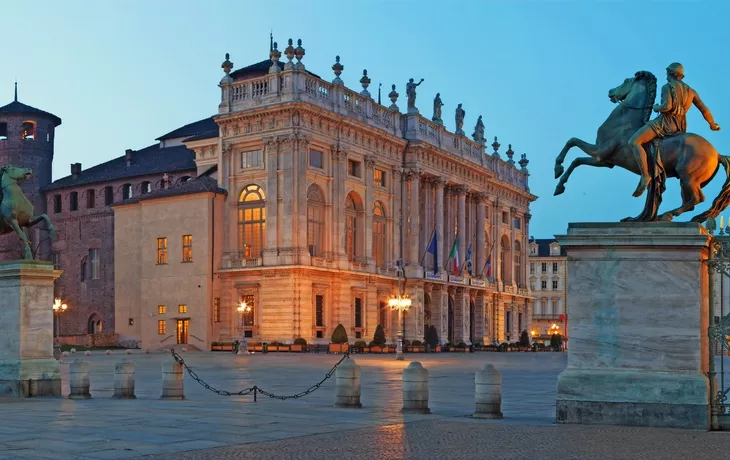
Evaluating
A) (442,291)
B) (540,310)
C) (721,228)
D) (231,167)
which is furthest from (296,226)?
(540,310)

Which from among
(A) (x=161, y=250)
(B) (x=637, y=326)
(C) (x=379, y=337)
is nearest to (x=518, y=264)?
(C) (x=379, y=337)

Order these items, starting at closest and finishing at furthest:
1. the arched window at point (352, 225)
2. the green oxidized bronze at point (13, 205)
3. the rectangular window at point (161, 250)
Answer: the green oxidized bronze at point (13, 205) → the rectangular window at point (161, 250) → the arched window at point (352, 225)

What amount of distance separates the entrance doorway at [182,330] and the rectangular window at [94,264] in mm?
15327

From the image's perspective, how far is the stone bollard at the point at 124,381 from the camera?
2234 cm

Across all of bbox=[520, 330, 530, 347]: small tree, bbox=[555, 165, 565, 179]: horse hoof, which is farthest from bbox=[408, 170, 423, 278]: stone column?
bbox=[555, 165, 565, 179]: horse hoof

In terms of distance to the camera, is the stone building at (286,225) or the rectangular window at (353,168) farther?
the rectangular window at (353,168)

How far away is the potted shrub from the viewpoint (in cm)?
6706

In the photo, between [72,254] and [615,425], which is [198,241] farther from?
[615,425]

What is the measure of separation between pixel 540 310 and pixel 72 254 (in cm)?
9318

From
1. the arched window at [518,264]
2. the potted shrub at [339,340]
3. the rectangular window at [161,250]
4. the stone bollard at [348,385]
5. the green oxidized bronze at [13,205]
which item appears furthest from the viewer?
the arched window at [518,264]

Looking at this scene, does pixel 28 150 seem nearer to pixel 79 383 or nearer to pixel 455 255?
pixel 455 255

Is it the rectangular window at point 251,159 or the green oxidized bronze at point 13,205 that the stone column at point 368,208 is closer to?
the rectangular window at point 251,159

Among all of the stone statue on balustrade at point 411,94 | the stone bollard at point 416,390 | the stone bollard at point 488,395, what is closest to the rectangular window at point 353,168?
the stone statue on balustrade at point 411,94

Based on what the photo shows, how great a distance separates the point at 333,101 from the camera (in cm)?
7350
